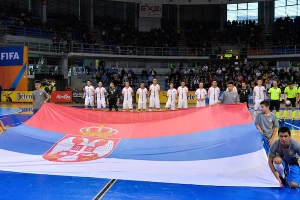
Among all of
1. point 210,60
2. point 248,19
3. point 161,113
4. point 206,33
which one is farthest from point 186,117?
point 248,19

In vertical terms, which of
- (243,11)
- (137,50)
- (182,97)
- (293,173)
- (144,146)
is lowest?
(293,173)

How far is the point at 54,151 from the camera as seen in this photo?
26.3 feet

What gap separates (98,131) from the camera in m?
9.09

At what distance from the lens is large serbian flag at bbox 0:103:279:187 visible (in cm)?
668

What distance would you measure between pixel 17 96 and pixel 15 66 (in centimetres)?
288

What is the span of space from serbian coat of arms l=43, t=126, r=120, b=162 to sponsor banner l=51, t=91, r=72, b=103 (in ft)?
73.8

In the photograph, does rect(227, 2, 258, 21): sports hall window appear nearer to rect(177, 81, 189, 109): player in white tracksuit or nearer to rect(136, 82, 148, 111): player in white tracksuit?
rect(177, 81, 189, 109): player in white tracksuit

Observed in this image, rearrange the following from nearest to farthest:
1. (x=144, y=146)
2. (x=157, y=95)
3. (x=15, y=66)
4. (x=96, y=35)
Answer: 1. (x=144, y=146)
2. (x=157, y=95)
3. (x=15, y=66)
4. (x=96, y=35)

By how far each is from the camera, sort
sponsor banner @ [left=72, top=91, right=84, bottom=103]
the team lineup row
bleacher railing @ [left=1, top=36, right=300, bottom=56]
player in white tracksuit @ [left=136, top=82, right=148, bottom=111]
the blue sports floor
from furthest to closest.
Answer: bleacher railing @ [left=1, top=36, right=300, bottom=56] → sponsor banner @ [left=72, top=91, right=84, bottom=103] → player in white tracksuit @ [left=136, top=82, right=148, bottom=111] → the team lineup row → the blue sports floor

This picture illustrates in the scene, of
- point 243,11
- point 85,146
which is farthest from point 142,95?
point 243,11

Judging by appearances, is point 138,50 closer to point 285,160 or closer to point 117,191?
point 285,160

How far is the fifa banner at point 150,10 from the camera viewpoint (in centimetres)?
4346

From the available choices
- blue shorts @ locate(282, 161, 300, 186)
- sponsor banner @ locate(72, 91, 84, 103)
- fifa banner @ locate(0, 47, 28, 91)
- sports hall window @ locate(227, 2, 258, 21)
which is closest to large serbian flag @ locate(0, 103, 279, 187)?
blue shorts @ locate(282, 161, 300, 186)

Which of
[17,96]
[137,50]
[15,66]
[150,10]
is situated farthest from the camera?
[150,10]
